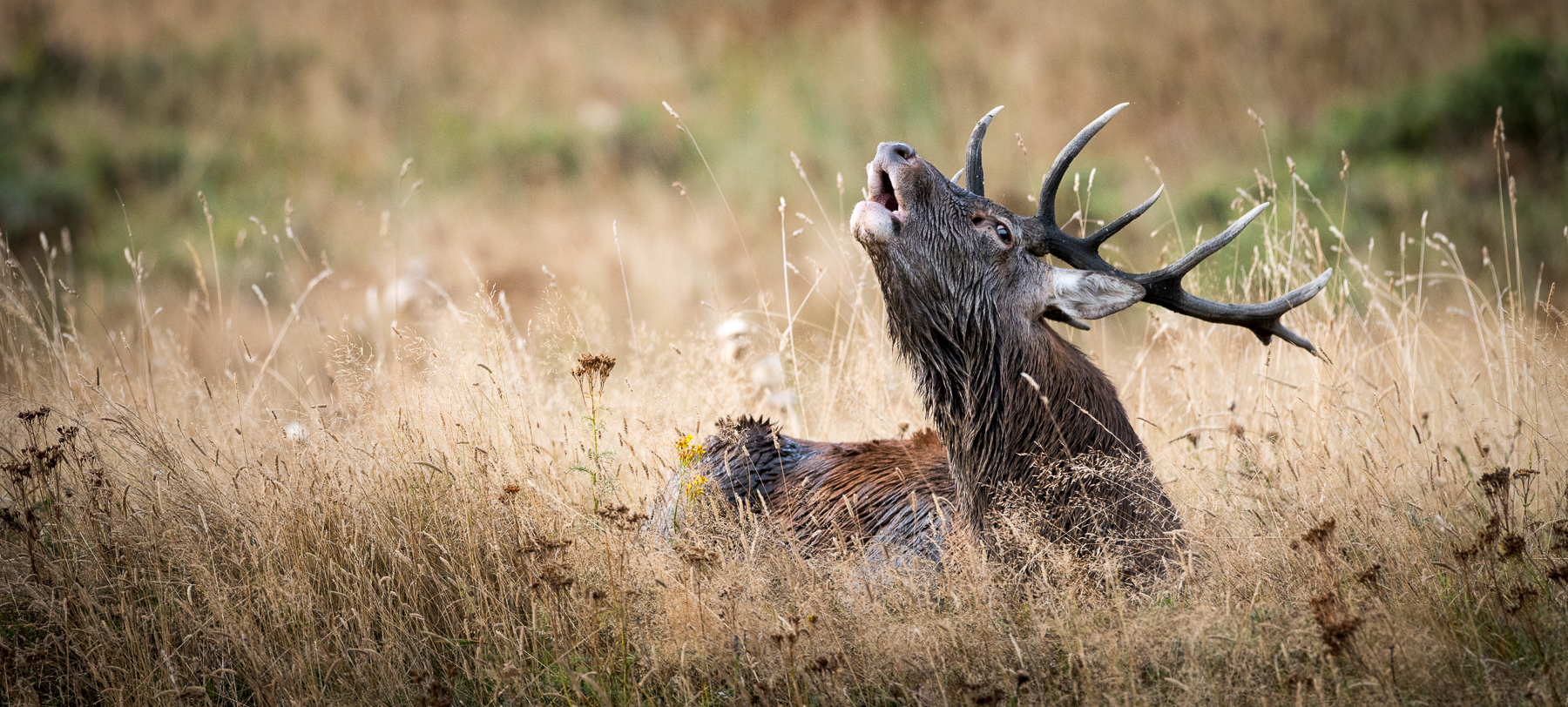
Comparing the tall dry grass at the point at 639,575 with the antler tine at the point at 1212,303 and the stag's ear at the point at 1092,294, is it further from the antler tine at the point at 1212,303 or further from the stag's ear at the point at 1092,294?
the stag's ear at the point at 1092,294

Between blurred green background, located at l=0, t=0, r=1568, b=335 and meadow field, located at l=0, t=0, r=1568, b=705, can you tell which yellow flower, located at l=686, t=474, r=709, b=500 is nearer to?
meadow field, located at l=0, t=0, r=1568, b=705

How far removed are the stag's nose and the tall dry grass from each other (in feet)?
3.80

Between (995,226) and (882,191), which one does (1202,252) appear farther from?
(882,191)

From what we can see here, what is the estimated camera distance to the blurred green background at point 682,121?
40.3ft

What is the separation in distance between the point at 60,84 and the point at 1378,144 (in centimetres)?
1814

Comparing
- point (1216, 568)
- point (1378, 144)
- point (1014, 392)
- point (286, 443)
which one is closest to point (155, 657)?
point (286, 443)

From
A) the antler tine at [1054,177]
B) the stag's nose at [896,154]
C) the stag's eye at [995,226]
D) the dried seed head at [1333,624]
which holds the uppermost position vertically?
the stag's nose at [896,154]

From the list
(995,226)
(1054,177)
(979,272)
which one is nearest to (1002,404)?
(979,272)

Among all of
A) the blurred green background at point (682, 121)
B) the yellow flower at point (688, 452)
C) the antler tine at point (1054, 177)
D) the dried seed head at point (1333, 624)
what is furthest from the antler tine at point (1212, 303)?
the blurred green background at point (682, 121)

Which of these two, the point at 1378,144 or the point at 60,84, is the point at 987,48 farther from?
the point at 60,84

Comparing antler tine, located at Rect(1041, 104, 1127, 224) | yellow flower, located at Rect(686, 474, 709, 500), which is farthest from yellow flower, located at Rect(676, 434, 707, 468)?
antler tine, located at Rect(1041, 104, 1127, 224)

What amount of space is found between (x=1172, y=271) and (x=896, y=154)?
38.1 inches

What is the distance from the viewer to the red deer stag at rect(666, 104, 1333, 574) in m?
3.43

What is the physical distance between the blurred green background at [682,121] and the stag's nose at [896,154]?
700cm
